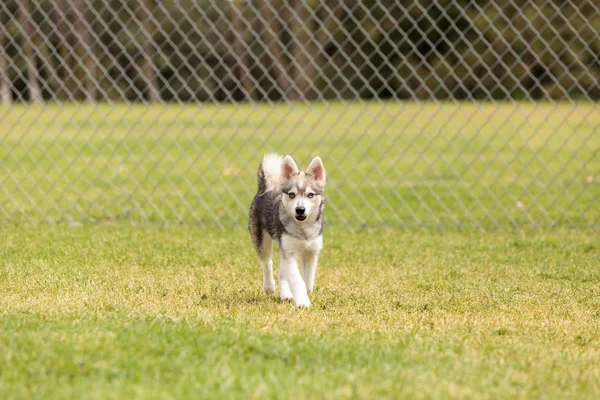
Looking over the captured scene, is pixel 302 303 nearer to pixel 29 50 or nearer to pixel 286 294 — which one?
pixel 286 294

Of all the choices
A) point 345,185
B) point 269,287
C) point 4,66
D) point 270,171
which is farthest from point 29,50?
point 269,287

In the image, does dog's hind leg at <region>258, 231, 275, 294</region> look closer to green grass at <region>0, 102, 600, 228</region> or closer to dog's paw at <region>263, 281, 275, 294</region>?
dog's paw at <region>263, 281, 275, 294</region>

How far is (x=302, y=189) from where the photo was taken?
4.23 meters

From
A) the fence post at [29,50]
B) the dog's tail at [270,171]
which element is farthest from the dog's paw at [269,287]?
the fence post at [29,50]

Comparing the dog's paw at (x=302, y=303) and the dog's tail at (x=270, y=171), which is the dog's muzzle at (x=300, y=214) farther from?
the dog's tail at (x=270, y=171)

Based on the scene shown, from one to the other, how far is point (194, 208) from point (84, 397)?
493cm

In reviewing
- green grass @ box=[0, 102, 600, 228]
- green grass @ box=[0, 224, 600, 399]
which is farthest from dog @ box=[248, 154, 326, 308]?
green grass @ box=[0, 102, 600, 228]

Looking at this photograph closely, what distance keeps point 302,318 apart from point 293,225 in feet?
1.84

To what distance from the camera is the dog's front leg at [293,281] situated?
4156 mm

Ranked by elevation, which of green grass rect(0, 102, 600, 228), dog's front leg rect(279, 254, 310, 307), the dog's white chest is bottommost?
green grass rect(0, 102, 600, 228)

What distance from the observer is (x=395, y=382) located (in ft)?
9.50

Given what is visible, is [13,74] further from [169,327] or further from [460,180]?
[169,327]

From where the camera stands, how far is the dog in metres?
4.20

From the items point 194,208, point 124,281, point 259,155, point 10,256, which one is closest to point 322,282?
point 124,281
